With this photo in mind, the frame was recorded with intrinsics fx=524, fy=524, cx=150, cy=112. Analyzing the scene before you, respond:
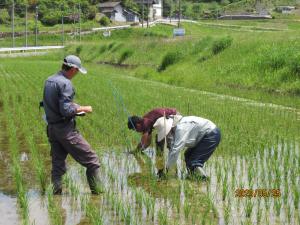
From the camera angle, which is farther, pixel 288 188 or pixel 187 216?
pixel 288 188

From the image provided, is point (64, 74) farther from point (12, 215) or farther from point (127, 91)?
point (127, 91)

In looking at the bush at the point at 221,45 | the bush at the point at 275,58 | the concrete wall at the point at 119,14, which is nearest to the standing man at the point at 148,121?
the bush at the point at 275,58

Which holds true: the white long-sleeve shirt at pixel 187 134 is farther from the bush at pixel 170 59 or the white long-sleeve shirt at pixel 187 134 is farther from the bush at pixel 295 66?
the bush at pixel 170 59

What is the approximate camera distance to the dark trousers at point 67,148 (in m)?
5.46

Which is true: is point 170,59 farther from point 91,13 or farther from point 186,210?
point 91,13

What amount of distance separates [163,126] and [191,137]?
1.16ft

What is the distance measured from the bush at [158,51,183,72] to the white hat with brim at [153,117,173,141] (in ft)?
64.3

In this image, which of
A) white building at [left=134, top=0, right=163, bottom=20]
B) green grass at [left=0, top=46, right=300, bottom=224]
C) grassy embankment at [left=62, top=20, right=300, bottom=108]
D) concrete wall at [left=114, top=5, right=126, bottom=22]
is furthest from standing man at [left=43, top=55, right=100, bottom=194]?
white building at [left=134, top=0, right=163, bottom=20]

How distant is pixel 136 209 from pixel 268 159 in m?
2.56

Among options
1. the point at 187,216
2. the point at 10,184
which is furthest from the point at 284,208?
the point at 10,184

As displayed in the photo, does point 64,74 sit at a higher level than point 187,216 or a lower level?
higher

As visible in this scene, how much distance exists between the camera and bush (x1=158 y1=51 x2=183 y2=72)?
84.0 ft

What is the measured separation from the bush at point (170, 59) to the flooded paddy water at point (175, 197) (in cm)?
1884

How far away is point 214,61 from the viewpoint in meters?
22.5
